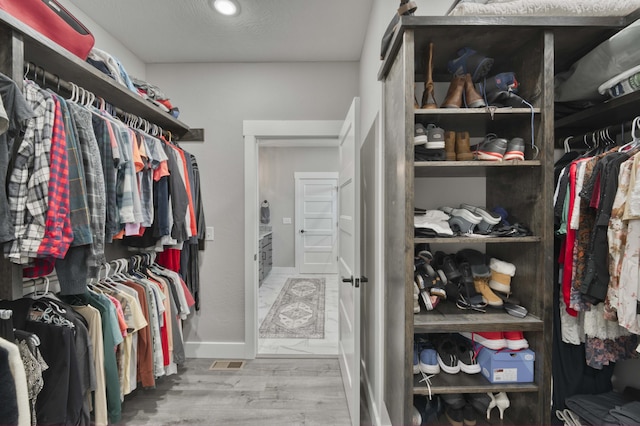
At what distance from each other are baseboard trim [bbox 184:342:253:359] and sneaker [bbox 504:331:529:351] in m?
2.07

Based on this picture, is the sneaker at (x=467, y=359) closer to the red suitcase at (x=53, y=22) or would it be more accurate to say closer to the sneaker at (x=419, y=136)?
the sneaker at (x=419, y=136)

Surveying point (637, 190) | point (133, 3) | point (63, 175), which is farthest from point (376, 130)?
point (133, 3)

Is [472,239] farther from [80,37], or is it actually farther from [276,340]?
[276,340]

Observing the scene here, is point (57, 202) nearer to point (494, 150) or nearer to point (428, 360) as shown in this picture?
point (428, 360)

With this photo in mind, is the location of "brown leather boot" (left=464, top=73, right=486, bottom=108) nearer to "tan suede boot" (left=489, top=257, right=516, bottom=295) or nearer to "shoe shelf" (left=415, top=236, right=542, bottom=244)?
"shoe shelf" (left=415, top=236, right=542, bottom=244)

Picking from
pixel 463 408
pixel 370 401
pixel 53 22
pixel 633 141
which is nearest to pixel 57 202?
pixel 53 22

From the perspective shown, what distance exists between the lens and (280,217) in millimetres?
5863

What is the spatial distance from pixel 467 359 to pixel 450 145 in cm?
91

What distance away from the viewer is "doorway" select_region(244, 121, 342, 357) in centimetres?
252

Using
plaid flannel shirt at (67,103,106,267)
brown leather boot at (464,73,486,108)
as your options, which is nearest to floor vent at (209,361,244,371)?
plaid flannel shirt at (67,103,106,267)

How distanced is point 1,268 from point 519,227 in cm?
201

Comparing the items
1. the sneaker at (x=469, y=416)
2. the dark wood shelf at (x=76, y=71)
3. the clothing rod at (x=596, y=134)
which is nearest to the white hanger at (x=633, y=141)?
the clothing rod at (x=596, y=134)

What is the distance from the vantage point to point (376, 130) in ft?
5.50

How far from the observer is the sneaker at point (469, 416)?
48.7 inches
